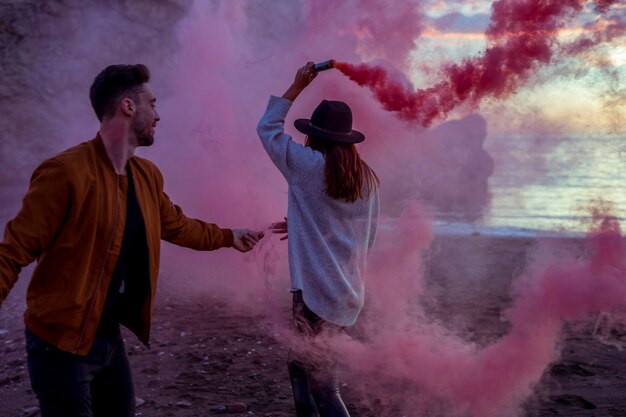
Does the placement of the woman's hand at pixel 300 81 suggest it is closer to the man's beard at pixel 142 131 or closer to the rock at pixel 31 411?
the man's beard at pixel 142 131

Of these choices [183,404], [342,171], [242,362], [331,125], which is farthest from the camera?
[242,362]

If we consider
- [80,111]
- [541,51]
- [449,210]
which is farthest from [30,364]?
[449,210]

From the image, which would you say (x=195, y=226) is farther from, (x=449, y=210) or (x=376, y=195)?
(x=449, y=210)

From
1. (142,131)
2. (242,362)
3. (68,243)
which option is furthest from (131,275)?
(242,362)

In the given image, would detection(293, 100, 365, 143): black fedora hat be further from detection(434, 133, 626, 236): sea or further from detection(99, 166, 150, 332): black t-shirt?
detection(434, 133, 626, 236): sea

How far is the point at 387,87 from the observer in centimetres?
486

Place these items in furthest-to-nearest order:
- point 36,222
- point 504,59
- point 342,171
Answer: point 504,59 → point 342,171 → point 36,222

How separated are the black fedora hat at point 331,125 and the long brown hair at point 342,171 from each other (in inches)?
1.7

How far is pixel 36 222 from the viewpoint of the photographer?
2.57 m

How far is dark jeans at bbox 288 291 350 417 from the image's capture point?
3469 mm

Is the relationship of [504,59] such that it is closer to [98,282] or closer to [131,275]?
[131,275]

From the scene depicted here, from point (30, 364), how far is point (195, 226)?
108 centimetres

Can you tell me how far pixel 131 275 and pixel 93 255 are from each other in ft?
0.98

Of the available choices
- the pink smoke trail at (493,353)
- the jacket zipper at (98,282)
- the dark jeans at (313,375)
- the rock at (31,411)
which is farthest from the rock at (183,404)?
the jacket zipper at (98,282)
